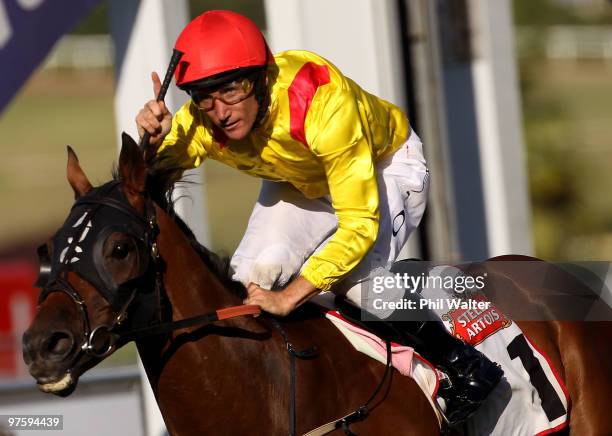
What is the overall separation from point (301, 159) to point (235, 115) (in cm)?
31

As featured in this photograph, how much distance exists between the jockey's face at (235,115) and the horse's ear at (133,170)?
0.31 m

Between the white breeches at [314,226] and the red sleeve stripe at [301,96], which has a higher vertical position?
the red sleeve stripe at [301,96]

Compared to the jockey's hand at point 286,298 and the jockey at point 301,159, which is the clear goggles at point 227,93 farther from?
the jockey's hand at point 286,298

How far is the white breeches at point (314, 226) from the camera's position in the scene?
137 inches

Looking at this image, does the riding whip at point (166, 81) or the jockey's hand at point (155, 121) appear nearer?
the riding whip at point (166, 81)

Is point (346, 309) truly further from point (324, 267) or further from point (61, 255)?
point (61, 255)

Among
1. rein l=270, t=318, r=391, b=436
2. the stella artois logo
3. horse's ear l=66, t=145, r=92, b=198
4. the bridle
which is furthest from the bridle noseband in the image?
the stella artois logo

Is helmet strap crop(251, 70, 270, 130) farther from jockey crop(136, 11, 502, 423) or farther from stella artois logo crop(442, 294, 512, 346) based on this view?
stella artois logo crop(442, 294, 512, 346)

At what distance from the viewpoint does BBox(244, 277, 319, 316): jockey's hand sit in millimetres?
3146

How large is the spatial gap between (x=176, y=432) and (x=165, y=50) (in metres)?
3.21

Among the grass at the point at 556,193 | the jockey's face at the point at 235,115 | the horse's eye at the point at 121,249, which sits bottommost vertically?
the grass at the point at 556,193

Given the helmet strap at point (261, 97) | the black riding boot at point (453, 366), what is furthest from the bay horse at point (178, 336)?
the helmet strap at point (261, 97)

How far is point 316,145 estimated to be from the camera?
10.5 feet

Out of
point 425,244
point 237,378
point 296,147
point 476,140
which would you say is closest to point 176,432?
point 237,378
